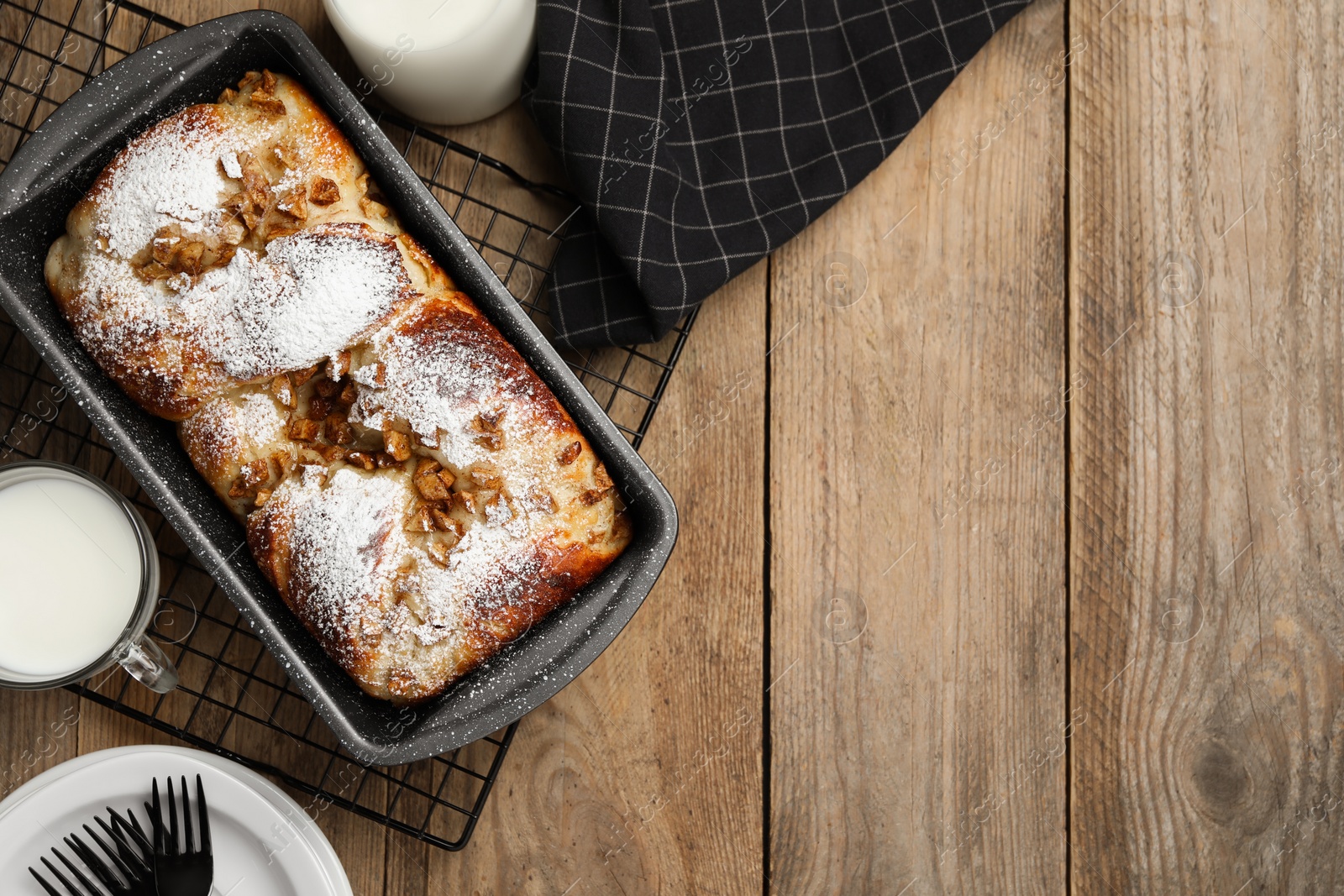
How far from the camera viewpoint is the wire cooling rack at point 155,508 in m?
1.44

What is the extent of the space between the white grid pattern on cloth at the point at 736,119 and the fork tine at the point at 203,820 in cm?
82

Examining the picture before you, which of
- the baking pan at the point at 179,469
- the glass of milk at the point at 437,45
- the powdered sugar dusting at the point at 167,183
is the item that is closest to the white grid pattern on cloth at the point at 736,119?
the glass of milk at the point at 437,45

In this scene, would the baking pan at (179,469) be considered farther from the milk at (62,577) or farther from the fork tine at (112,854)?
the fork tine at (112,854)

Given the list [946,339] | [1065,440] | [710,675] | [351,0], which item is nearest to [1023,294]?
[946,339]

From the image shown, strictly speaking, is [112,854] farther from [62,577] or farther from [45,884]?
[62,577]

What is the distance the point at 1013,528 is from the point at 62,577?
145 cm

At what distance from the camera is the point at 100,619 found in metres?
1.31

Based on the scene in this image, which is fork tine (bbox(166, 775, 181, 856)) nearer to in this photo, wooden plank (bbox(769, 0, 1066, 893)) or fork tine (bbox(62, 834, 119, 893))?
fork tine (bbox(62, 834, 119, 893))

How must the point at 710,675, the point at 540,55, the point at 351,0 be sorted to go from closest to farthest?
the point at 351,0 → the point at 540,55 → the point at 710,675

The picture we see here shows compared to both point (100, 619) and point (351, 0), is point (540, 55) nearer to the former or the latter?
point (351, 0)

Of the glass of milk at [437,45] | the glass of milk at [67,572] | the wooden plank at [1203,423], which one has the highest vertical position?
the glass of milk at [437,45]

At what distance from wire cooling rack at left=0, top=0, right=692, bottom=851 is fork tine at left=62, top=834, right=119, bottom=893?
7.3 inches

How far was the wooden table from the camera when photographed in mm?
1522

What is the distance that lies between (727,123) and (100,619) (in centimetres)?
117
